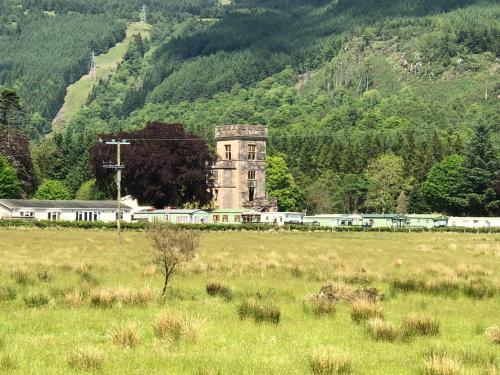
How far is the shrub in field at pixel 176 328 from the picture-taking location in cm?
1872

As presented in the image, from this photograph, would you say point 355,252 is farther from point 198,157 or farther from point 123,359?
point 198,157

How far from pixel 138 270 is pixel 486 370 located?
20800mm

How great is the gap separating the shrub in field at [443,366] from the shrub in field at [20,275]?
16879 millimetres

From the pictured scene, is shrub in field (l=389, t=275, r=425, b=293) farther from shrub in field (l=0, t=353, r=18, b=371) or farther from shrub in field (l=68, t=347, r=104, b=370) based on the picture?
shrub in field (l=0, t=353, r=18, b=371)

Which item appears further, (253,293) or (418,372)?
(253,293)

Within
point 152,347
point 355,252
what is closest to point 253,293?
point 152,347

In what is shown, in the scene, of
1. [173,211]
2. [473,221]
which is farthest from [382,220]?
[173,211]

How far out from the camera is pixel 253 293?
27531 millimetres

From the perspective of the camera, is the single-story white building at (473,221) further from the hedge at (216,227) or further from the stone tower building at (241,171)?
the stone tower building at (241,171)

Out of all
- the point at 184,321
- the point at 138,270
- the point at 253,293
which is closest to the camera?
the point at 184,321

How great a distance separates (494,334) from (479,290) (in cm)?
864

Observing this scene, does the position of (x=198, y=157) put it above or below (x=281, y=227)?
above

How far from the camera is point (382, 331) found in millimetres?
19578

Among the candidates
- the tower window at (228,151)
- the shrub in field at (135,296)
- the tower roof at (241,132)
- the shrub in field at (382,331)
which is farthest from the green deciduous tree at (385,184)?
the shrub in field at (382,331)
